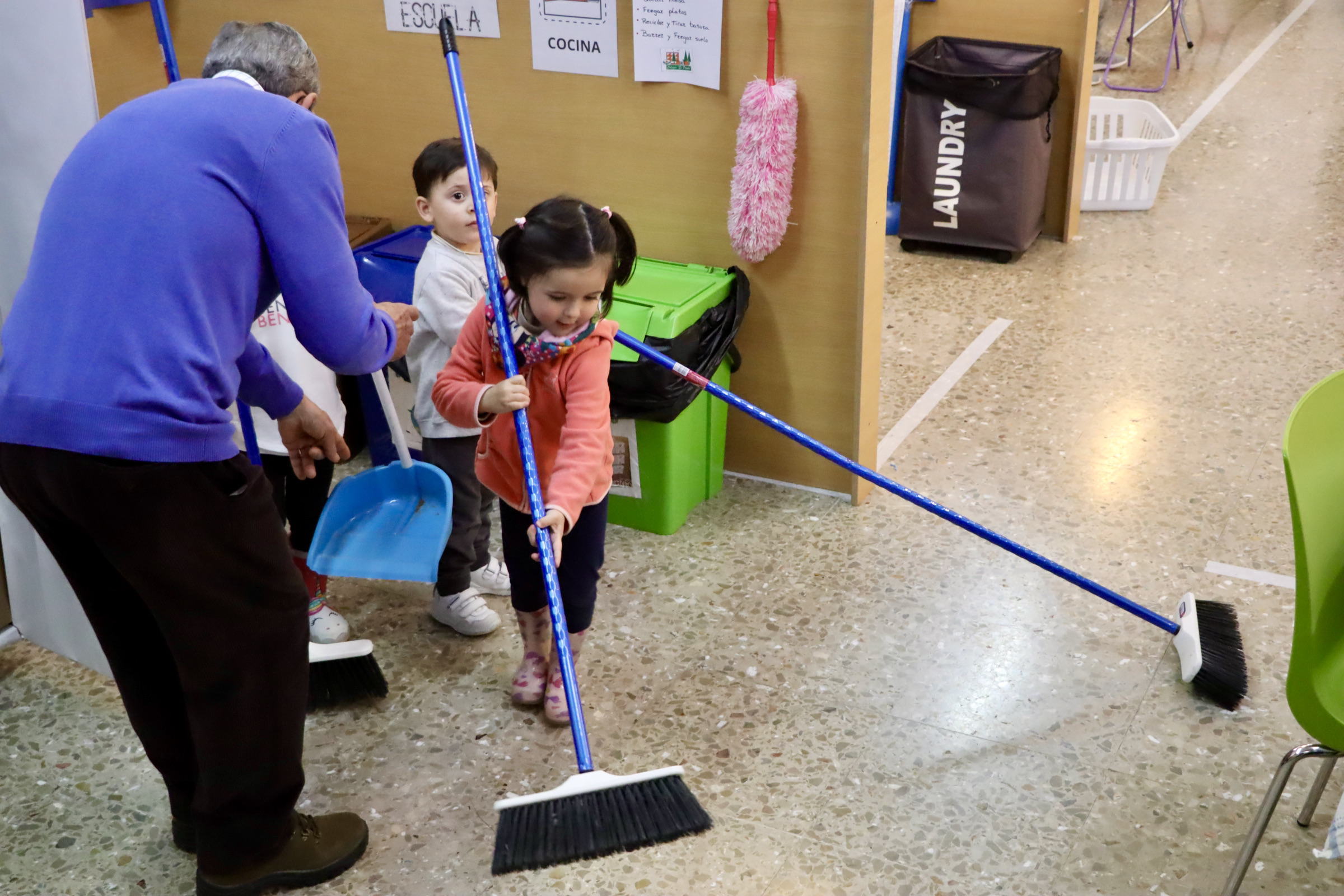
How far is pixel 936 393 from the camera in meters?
3.44

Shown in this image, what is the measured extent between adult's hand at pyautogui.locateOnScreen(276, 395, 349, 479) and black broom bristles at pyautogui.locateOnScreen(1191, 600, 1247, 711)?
159 cm

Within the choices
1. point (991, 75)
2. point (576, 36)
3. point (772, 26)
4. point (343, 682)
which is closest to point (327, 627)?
point (343, 682)

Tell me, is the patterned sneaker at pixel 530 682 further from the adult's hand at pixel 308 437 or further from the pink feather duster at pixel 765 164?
the pink feather duster at pixel 765 164

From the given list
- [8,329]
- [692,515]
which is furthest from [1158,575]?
[8,329]

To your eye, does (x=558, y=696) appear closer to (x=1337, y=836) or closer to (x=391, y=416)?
(x=391, y=416)

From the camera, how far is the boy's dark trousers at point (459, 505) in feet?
7.82

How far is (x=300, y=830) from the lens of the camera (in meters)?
1.85

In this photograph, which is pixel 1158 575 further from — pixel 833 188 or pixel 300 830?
pixel 300 830

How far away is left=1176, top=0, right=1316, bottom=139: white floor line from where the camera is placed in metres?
5.88

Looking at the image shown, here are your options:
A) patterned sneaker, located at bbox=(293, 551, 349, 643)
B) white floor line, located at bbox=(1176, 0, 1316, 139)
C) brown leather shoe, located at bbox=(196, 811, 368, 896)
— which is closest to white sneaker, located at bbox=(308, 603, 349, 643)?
patterned sneaker, located at bbox=(293, 551, 349, 643)

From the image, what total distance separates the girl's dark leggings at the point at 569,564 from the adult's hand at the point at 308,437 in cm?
33

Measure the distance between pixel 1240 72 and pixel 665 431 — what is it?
18.5 ft

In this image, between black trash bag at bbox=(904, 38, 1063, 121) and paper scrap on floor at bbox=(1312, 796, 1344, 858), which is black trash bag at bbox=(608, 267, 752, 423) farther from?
black trash bag at bbox=(904, 38, 1063, 121)

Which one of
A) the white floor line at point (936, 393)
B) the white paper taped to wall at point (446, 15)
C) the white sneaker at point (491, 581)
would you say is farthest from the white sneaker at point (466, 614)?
the white paper taped to wall at point (446, 15)
